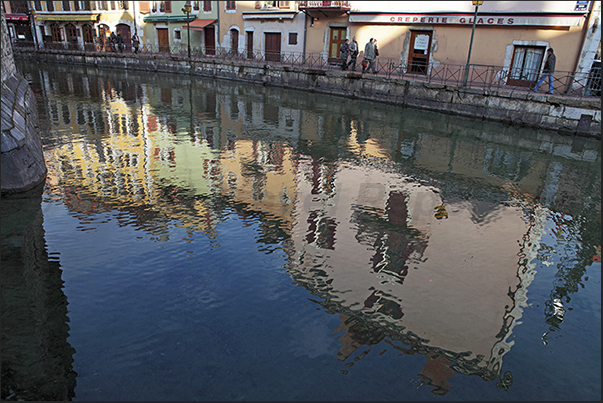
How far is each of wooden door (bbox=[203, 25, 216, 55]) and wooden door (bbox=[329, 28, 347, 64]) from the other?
12.1m

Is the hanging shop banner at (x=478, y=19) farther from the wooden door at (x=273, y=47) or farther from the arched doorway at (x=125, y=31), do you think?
the arched doorway at (x=125, y=31)

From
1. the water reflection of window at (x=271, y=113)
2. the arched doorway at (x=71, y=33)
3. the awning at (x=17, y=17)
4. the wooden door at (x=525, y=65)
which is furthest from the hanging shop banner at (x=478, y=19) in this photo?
the awning at (x=17, y=17)

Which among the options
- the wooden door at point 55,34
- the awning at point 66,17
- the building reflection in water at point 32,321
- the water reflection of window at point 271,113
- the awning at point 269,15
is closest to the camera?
the building reflection in water at point 32,321

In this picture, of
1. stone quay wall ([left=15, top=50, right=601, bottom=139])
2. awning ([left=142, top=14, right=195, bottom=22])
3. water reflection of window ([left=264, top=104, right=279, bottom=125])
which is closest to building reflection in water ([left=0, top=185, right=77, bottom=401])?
water reflection of window ([left=264, top=104, right=279, bottom=125])

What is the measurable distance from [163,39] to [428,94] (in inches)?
1126

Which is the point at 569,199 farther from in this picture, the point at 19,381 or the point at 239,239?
the point at 19,381

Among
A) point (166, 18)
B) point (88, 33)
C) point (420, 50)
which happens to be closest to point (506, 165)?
point (420, 50)

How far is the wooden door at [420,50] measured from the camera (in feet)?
71.6

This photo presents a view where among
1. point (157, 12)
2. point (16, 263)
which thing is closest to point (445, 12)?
point (16, 263)

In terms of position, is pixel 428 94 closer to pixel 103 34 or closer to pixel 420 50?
pixel 420 50

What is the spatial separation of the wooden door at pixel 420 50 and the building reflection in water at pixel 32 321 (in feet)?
67.0

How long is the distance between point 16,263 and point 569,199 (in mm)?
9988

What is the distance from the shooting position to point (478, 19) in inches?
772

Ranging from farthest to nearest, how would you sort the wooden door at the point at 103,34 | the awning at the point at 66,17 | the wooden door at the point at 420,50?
the awning at the point at 66,17, the wooden door at the point at 103,34, the wooden door at the point at 420,50
